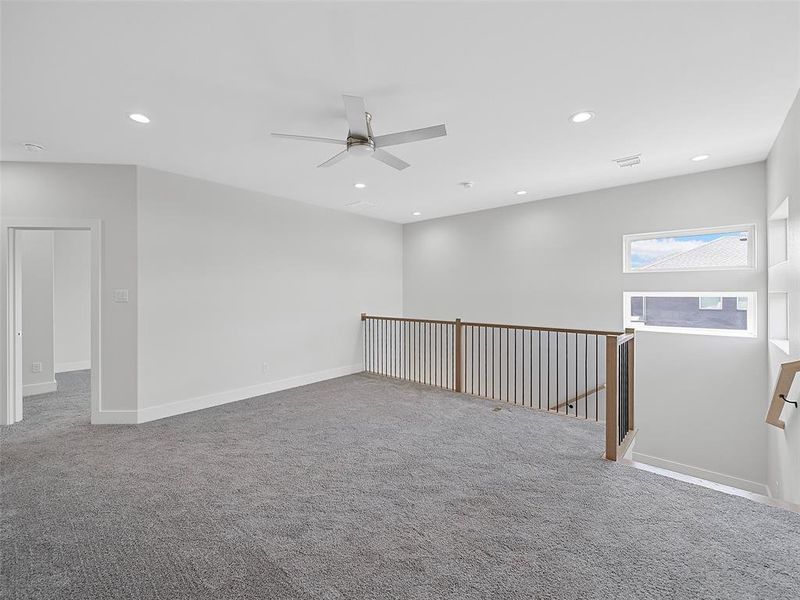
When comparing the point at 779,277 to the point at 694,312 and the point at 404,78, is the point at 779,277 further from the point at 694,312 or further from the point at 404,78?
the point at 404,78

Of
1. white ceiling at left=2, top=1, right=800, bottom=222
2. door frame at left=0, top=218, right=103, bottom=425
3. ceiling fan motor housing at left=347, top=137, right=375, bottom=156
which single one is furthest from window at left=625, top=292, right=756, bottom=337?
door frame at left=0, top=218, right=103, bottom=425

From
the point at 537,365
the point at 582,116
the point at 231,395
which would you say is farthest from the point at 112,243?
the point at 537,365

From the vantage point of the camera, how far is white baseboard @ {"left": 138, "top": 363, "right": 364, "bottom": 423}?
4145mm

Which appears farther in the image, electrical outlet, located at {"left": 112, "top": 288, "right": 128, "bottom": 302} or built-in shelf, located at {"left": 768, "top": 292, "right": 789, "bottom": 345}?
electrical outlet, located at {"left": 112, "top": 288, "right": 128, "bottom": 302}

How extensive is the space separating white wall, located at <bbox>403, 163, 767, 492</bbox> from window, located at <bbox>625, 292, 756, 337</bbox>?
0.11 metres

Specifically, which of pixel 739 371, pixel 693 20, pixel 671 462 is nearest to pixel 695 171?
pixel 739 371

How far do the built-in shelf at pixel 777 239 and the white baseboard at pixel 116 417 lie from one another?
6.74 m

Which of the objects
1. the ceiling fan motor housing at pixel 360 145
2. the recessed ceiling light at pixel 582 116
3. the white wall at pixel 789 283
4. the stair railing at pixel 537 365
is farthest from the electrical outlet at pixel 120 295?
the white wall at pixel 789 283

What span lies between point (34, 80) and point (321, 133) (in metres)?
1.85

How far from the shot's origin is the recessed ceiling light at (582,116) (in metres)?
2.87

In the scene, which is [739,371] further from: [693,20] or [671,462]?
[693,20]

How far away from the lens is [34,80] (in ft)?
7.85

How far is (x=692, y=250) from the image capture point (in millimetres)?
4551

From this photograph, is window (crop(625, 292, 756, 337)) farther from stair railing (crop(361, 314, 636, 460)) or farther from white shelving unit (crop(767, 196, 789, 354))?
stair railing (crop(361, 314, 636, 460))
